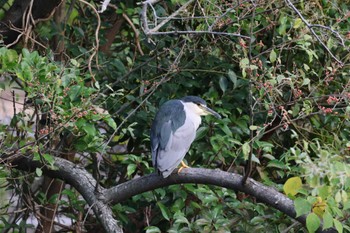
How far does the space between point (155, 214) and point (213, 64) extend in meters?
0.92

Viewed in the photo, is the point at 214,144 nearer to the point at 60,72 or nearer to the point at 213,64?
the point at 213,64

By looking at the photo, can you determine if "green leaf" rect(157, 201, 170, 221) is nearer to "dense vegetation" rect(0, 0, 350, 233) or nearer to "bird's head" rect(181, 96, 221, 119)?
"dense vegetation" rect(0, 0, 350, 233)

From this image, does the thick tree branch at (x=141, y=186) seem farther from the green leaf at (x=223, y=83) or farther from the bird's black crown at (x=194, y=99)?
the green leaf at (x=223, y=83)

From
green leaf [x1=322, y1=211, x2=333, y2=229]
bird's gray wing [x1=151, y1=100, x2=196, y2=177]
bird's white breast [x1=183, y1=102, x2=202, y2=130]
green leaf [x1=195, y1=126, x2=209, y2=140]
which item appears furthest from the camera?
green leaf [x1=195, y1=126, x2=209, y2=140]

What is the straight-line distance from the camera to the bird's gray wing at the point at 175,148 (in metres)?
3.83

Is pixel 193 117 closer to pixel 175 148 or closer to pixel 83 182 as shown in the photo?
pixel 175 148

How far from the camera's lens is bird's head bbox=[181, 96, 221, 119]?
425 cm

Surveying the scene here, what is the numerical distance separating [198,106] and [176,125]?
0.51ft

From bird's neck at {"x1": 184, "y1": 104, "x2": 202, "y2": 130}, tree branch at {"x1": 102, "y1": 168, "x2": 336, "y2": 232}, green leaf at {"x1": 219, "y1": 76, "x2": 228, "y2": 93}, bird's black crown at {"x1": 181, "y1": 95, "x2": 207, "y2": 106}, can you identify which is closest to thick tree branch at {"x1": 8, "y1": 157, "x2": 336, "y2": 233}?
tree branch at {"x1": 102, "y1": 168, "x2": 336, "y2": 232}

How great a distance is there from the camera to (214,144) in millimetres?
4262

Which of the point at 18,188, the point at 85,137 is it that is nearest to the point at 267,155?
the point at 85,137

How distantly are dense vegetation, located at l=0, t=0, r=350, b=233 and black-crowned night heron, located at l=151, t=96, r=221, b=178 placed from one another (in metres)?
0.11

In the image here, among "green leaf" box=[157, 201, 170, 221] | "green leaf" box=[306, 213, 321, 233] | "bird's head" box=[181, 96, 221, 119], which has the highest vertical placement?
"green leaf" box=[306, 213, 321, 233]

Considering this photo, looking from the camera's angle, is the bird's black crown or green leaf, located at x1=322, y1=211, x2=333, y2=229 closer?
green leaf, located at x1=322, y1=211, x2=333, y2=229
